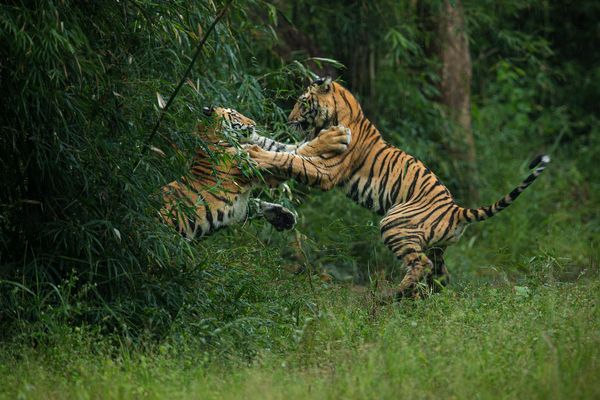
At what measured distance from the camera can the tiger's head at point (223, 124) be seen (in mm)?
5820

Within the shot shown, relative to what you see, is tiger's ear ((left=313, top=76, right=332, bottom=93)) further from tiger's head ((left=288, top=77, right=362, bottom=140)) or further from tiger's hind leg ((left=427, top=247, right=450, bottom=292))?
tiger's hind leg ((left=427, top=247, right=450, bottom=292))

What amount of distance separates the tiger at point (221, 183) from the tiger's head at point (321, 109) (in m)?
0.32

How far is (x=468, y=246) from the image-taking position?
9.74 meters

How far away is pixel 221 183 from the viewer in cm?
622

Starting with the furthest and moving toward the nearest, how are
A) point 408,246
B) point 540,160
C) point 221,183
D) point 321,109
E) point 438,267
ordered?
point 321,109 → point 438,267 → point 408,246 → point 221,183 → point 540,160

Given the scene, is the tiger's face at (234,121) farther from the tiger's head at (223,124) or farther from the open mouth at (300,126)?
the open mouth at (300,126)

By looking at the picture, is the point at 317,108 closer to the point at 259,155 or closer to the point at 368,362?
the point at 259,155

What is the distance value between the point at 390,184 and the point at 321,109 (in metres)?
0.70

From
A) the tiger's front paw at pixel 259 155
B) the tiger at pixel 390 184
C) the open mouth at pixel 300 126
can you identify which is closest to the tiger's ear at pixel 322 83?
the tiger at pixel 390 184

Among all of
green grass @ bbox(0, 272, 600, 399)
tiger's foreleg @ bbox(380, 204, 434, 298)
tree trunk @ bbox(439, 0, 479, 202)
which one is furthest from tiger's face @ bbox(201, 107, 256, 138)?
tree trunk @ bbox(439, 0, 479, 202)

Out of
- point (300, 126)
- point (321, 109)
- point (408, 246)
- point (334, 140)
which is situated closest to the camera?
point (408, 246)

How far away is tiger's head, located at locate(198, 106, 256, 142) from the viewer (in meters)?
5.82

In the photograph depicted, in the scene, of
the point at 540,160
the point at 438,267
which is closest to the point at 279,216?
the point at 438,267

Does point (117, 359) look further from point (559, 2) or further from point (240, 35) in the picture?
point (559, 2)
